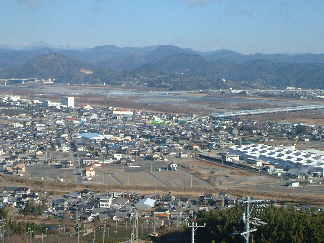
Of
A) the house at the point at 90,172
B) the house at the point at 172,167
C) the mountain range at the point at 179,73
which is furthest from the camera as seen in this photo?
the mountain range at the point at 179,73

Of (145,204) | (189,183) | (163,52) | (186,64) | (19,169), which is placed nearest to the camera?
(145,204)

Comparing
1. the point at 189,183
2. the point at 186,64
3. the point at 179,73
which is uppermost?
the point at 186,64

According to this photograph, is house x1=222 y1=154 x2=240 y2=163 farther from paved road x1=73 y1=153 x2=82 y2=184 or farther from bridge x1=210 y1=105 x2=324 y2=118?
bridge x1=210 y1=105 x2=324 y2=118

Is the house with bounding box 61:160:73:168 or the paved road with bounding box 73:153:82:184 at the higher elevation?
the house with bounding box 61:160:73:168

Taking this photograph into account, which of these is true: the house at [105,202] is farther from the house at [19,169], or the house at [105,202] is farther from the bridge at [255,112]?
the bridge at [255,112]

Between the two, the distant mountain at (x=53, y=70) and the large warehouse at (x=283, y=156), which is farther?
the distant mountain at (x=53, y=70)

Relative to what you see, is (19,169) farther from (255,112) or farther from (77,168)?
(255,112)

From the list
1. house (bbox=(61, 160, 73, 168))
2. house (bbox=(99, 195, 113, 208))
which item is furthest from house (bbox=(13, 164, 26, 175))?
house (bbox=(99, 195, 113, 208))

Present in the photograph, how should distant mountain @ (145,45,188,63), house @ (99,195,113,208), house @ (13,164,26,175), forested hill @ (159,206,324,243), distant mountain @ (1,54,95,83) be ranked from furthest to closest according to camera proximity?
distant mountain @ (145,45,188,63) < distant mountain @ (1,54,95,83) < house @ (13,164,26,175) < house @ (99,195,113,208) < forested hill @ (159,206,324,243)

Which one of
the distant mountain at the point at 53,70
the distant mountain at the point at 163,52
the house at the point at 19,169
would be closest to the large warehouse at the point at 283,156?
the house at the point at 19,169

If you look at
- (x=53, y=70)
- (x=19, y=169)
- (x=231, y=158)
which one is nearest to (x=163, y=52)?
(x=53, y=70)

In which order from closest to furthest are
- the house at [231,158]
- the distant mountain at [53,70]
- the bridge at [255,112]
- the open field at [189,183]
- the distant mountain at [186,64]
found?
the open field at [189,183], the house at [231,158], the bridge at [255,112], the distant mountain at [53,70], the distant mountain at [186,64]
